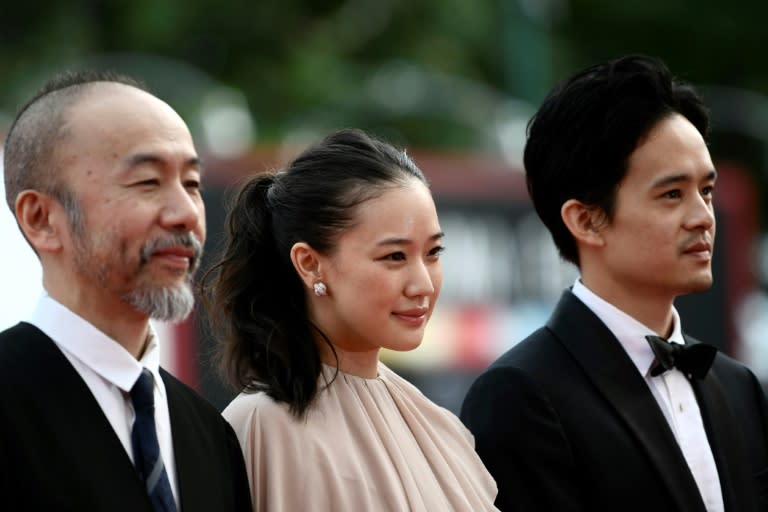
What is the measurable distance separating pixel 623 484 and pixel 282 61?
1381 centimetres

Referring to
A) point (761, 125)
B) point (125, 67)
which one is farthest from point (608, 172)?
point (761, 125)

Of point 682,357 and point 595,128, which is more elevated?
point 595,128

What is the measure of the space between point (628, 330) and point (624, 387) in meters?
0.17

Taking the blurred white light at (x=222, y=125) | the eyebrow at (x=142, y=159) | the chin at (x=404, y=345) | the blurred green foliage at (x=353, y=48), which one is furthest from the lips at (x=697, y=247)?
the blurred green foliage at (x=353, y=48)

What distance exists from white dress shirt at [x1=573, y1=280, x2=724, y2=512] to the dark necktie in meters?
1.38

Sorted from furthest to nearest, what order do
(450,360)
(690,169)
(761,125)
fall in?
(761,125) → (450,360) → (690,169)

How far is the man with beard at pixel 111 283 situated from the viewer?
3164mm


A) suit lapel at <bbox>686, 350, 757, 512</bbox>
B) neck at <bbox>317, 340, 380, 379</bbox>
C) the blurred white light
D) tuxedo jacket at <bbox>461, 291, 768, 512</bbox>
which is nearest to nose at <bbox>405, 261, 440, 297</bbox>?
neck at <bbox>317, 340, 380, 379</bbox>

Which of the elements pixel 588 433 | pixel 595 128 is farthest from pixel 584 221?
pixel 588 433

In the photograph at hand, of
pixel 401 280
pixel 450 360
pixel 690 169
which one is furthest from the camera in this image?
pixel 450 360

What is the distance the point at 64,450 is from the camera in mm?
3076

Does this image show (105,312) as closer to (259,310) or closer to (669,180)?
(259,310)

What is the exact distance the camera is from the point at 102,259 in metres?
3.26

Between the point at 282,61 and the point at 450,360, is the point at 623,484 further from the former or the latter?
the point at 282,61
